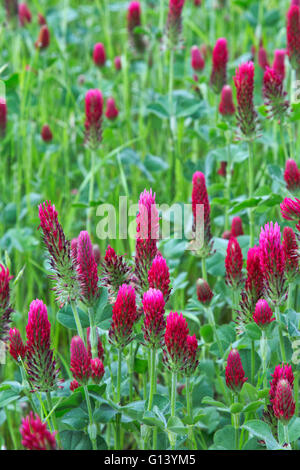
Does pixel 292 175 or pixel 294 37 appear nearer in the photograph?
pixel 292 175

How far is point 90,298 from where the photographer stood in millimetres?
1281

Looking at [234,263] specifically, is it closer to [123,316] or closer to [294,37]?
[123,316]

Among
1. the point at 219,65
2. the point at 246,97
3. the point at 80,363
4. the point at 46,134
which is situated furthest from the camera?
the point at 46,134

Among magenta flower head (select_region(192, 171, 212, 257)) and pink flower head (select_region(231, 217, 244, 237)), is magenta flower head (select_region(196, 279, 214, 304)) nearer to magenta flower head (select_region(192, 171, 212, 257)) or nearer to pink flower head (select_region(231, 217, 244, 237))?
magenta flower head (select_region(192, 171, 212, 257))

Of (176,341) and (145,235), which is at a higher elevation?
(145,235)

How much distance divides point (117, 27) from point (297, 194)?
9.54 feet

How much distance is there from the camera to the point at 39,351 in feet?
3.83

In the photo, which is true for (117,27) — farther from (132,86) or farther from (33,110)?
(33,110)

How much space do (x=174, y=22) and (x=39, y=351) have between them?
1428mm

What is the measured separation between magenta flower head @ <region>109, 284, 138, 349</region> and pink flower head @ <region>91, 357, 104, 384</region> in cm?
9

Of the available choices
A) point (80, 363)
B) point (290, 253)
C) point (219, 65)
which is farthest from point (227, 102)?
point (80, 363)

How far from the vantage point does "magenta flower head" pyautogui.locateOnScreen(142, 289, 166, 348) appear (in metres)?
1.14

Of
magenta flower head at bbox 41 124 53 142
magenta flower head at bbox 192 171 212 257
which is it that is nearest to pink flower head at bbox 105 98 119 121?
magenta flower head at bbox 41 124 53 142
